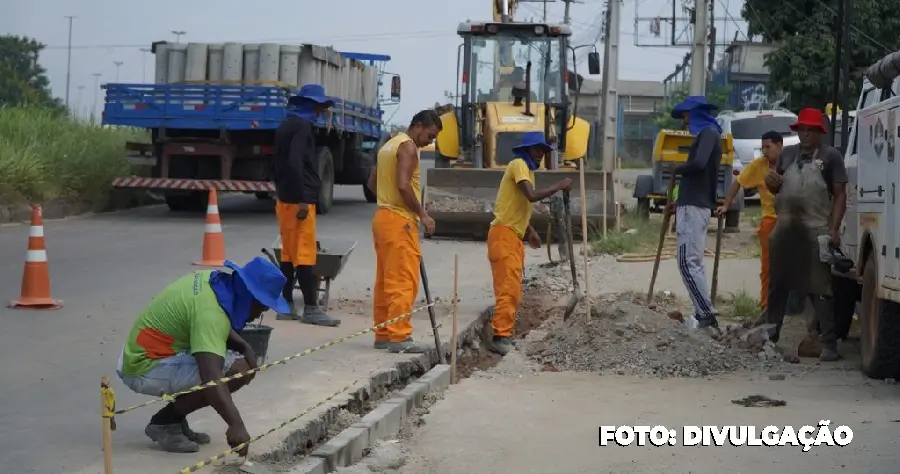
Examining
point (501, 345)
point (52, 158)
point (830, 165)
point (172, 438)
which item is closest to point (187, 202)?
point (52, 158)

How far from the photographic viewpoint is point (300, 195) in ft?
35.4

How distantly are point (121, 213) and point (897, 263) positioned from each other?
53.4ft

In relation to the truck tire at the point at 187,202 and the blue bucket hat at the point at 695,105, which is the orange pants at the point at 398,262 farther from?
the truck tire at the point at 187,202

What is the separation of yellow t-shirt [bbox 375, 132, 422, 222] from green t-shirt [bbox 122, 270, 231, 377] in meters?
3.64

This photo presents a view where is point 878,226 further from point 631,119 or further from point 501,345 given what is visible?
point 631,119

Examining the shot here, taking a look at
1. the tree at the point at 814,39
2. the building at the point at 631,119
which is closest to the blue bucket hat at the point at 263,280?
the tree at the point at 814,39

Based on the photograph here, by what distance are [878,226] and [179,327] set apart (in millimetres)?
5005

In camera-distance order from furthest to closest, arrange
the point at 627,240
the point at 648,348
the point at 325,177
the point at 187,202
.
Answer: the point at 325,177 < the point at 187,202 < the point at 627,240 < the point at 648,348

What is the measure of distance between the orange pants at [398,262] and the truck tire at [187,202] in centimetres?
1330

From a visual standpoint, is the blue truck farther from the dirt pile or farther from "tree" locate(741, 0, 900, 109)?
"tree" locate(741, 0, 900, 109)

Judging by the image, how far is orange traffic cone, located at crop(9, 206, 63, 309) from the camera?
36.9ft

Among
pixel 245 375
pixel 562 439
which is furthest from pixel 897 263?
pixel 245 375

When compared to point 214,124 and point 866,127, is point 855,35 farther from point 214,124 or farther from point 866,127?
point 866,127

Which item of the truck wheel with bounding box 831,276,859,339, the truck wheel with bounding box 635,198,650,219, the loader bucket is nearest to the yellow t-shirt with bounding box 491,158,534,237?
the truck wheel with bounding box 831,276,859,339
